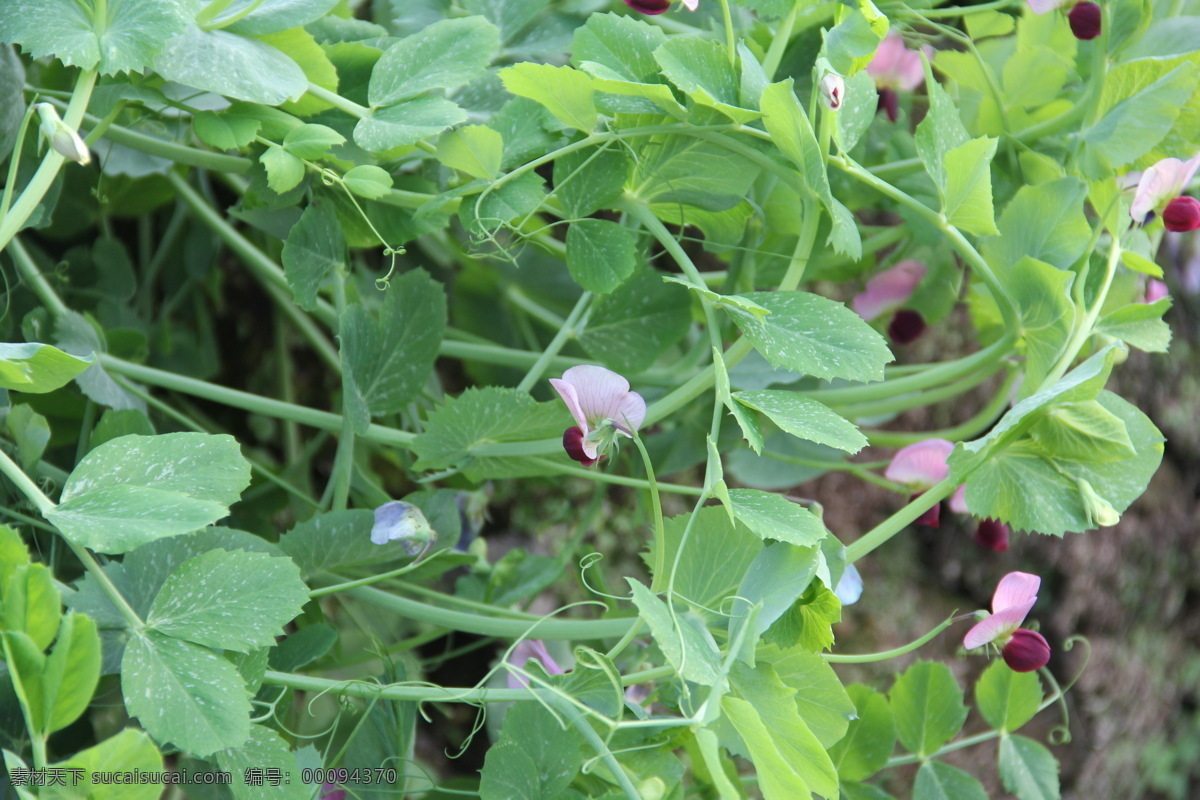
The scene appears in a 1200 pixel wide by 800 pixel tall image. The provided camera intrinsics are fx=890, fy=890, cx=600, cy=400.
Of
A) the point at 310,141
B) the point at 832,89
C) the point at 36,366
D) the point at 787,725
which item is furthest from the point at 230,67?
the point at 787,725

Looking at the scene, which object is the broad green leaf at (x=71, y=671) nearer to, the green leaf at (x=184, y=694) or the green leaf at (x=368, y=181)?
the green leaf at (x=184, y=694)

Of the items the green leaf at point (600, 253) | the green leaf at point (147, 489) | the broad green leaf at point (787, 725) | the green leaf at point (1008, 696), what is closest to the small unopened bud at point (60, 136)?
the green leaf at point (147, 489)

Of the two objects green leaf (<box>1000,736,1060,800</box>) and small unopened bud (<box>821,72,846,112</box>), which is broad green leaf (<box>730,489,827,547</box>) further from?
green leaf (<box>1000,736,1060,800</box>)

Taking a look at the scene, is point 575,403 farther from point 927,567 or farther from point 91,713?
point 927,567

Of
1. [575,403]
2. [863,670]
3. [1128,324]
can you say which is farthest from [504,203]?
[863,670]

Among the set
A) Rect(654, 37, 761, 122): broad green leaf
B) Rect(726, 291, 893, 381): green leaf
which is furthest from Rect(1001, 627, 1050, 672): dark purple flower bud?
Rect(654, 37, 761, 122): broad green leaf

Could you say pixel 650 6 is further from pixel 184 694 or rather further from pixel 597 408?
pixel 184 694
